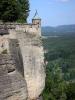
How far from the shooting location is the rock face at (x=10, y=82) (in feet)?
80.6

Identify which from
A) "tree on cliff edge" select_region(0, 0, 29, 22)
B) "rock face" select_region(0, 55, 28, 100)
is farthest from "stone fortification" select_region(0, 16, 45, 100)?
"tree on cliff edge" select_region(0, 0, 29, 22)

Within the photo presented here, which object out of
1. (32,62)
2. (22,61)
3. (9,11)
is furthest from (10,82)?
(9,11)

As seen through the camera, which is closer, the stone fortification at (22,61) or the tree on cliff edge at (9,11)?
the stone fortification at (22,61)

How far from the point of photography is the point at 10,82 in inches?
1002

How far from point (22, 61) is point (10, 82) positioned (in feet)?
15.5

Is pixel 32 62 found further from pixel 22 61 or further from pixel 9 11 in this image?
pixel 9 11

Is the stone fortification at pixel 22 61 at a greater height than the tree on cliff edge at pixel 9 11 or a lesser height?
lesser

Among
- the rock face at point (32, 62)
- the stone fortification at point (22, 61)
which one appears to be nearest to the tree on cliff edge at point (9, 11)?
the stone fortification at point (22, 61)

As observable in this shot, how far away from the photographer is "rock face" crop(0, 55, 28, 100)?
967 inches

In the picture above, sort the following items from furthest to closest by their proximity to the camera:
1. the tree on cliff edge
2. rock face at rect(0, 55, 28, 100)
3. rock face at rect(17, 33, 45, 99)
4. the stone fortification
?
the tree on cliff edge < rock face at rect(17, 33, 45, 99) < the stone fortification < rock face at rect(0, 55, 28, 100)

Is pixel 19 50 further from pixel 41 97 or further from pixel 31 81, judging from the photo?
pixel 41 97

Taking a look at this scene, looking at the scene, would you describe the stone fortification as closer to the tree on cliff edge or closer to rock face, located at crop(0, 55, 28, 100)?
rock face, located at crop(0, 55, 28, 100)

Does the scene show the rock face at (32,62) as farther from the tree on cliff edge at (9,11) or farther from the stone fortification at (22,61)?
the tree on cliff edge at (9,11)

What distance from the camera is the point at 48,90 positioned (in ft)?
129
